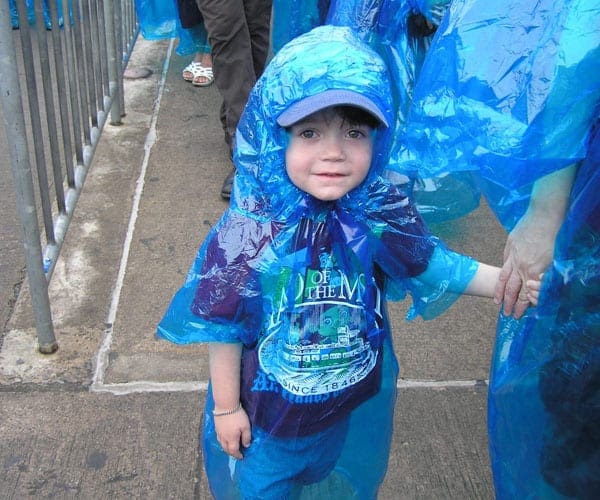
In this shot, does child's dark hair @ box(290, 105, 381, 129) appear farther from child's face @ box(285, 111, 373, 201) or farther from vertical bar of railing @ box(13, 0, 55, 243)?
vertical bar of railing @ box(13, 0, 55, 243)

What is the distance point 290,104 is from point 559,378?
72cm

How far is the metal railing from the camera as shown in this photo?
2254 millimetres

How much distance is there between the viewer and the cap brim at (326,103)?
1347 millimetres

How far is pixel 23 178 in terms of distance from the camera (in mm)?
2369

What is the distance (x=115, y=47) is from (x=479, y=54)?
289 centimetres

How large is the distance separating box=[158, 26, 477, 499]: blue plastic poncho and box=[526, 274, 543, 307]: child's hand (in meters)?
0.14

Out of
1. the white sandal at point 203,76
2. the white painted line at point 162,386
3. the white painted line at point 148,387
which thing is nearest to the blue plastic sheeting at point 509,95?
the white painted line at point 162,386

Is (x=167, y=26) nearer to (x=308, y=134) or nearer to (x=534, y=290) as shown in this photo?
(x=308, y=134)

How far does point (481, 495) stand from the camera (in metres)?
2.24

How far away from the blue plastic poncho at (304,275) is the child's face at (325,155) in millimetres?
32

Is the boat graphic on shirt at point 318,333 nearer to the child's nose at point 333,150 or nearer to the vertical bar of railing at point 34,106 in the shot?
the child's nose at point 333,150

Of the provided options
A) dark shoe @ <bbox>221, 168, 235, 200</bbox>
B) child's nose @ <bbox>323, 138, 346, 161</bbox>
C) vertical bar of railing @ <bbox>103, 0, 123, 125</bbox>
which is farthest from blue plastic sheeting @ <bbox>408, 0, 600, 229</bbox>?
vertical bar of railing @ <bbox>103, 0, 123, 125</bbox>

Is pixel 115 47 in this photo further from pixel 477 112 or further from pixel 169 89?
pixel 477 112

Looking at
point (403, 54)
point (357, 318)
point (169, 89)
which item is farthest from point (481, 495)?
point (169, 89)
